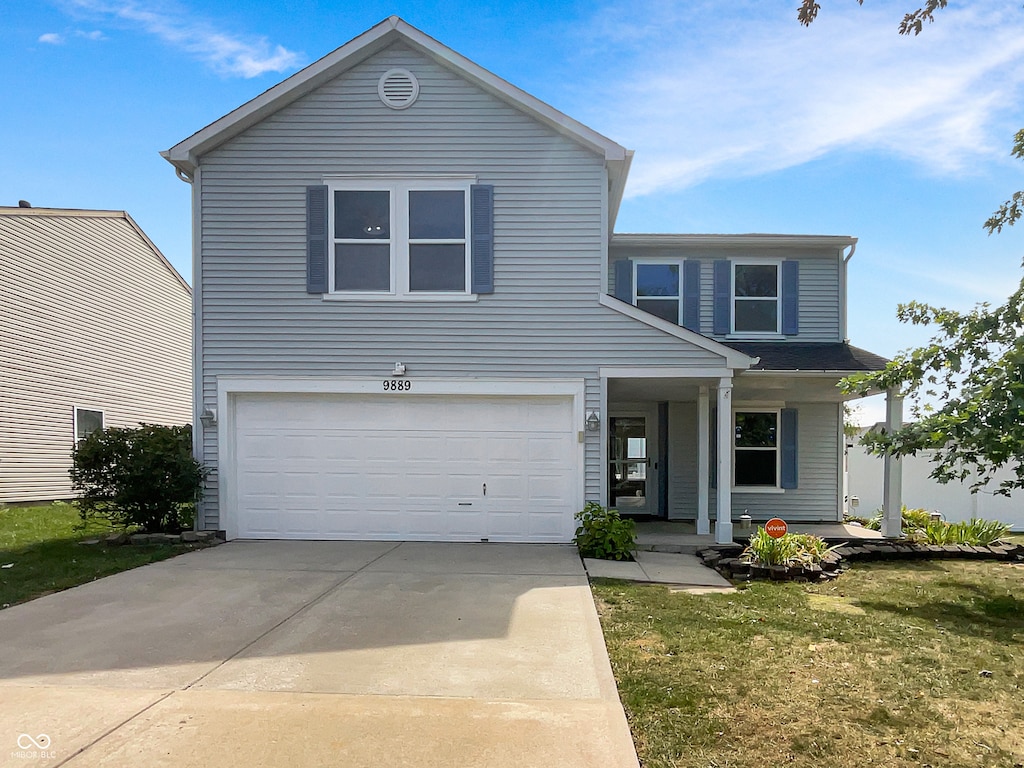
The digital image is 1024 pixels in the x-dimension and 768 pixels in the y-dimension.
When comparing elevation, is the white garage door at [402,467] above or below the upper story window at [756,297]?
below

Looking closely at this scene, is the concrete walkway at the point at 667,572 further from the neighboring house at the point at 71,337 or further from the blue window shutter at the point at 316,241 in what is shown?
the neighboring house at the point at 71,337

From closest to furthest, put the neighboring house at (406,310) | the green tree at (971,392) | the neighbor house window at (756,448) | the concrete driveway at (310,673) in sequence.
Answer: the concrete driveway at (310,673)
the green tree at (971,392)
the neighboring house at (406,310)
the neighbor house window at (756,448)

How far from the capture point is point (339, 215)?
1101cm

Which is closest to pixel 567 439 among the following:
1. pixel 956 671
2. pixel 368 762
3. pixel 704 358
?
pixel 704 358

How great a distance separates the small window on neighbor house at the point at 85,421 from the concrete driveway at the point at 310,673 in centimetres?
1111

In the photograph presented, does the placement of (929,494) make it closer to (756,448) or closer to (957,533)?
(957,533)

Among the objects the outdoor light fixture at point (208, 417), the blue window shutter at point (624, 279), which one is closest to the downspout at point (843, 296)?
the blue window shutter at point (624, 279)

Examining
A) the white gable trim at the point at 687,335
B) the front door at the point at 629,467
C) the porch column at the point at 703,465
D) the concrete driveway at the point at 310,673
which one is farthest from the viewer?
the front door at the point at 629,467

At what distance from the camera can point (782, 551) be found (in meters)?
8.95

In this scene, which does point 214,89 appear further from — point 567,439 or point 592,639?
point 592,639

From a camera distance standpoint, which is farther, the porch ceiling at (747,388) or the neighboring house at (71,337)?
the neighboring house at (71,337)

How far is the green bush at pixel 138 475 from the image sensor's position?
10266 millimetres

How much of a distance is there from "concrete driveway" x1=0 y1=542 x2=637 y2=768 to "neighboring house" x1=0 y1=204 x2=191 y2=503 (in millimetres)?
9972

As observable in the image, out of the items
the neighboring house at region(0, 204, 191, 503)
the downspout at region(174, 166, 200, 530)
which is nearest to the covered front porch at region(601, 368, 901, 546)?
the downspout at region(174, 166, 200, 530)
